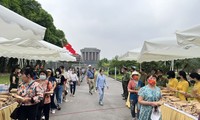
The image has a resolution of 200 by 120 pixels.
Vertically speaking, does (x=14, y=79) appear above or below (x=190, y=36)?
below

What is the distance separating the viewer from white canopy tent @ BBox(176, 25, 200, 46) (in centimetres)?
447

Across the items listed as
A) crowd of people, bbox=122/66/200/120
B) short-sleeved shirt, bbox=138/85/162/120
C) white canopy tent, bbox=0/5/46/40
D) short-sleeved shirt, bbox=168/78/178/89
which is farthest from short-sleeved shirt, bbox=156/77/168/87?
white canopy tent, bbox=0/5/46/40

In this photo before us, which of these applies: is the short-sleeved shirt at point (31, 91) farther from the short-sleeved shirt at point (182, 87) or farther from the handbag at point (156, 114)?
the short-sleeved shirt at point (182, 87)

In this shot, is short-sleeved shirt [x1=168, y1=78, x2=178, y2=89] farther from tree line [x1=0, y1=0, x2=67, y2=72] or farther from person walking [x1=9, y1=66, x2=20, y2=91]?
tree line [x1=0, y1=0, x2=67, y2=72]

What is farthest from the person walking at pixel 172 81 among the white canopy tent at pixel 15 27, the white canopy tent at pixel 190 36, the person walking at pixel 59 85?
the white canopy tent at pixel 15 27

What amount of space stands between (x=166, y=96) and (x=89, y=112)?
144 inches

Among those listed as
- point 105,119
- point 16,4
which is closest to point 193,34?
point 105,119

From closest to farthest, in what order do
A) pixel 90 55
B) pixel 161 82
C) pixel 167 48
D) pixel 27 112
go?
pixel 27 112 < pixel 167 48 < pixel 161 82 < pixel 90 55

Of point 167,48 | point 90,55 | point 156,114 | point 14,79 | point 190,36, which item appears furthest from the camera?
point 90,55

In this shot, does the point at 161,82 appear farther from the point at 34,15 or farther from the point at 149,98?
the point at 34,15

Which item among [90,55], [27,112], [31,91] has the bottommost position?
[27,112]

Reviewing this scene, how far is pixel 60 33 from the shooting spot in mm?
52875

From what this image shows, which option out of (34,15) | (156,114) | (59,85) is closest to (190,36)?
(156,114)

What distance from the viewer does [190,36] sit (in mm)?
4559
